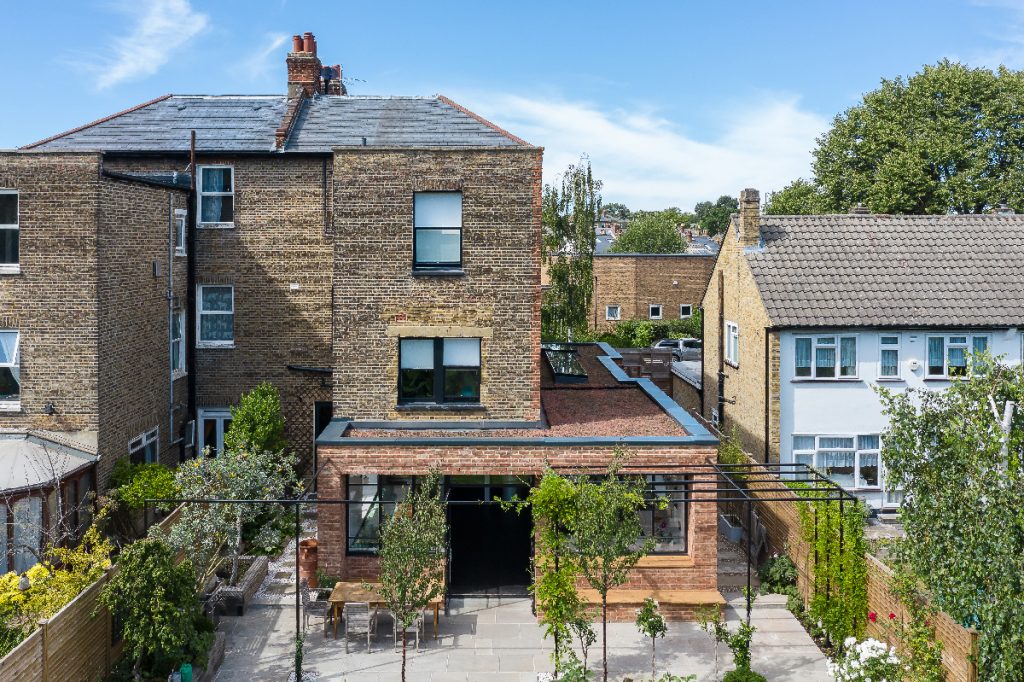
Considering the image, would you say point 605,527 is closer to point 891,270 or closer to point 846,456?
point 846,456

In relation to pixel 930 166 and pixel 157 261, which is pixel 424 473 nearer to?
pixel 157 261

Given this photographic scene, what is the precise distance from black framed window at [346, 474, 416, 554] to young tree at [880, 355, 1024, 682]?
30.5 feet

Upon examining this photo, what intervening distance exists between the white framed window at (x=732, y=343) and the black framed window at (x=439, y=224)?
440 inches

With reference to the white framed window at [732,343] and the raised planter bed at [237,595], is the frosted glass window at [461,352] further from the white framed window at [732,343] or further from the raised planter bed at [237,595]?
the white framed window at [732,343]

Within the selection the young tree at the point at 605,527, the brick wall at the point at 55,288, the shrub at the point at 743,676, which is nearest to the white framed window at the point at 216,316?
the brick wall at the point at 55,288

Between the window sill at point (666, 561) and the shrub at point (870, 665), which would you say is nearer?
the shrub at point (870, 665)

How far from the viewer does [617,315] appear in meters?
53.7

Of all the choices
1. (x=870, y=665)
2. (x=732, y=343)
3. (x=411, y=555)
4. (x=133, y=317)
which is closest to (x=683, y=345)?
(x=732, y=343)

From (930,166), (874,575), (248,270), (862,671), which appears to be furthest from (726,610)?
(930,166)

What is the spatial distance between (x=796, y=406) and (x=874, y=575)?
8623mm

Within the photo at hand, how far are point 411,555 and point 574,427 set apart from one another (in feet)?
19.4

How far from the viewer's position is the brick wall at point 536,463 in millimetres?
16938

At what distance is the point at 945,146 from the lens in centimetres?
4009

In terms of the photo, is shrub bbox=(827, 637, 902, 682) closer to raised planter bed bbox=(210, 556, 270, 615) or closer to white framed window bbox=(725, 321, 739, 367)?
raised planter bed bbox=(210, 556, 270, 615)
